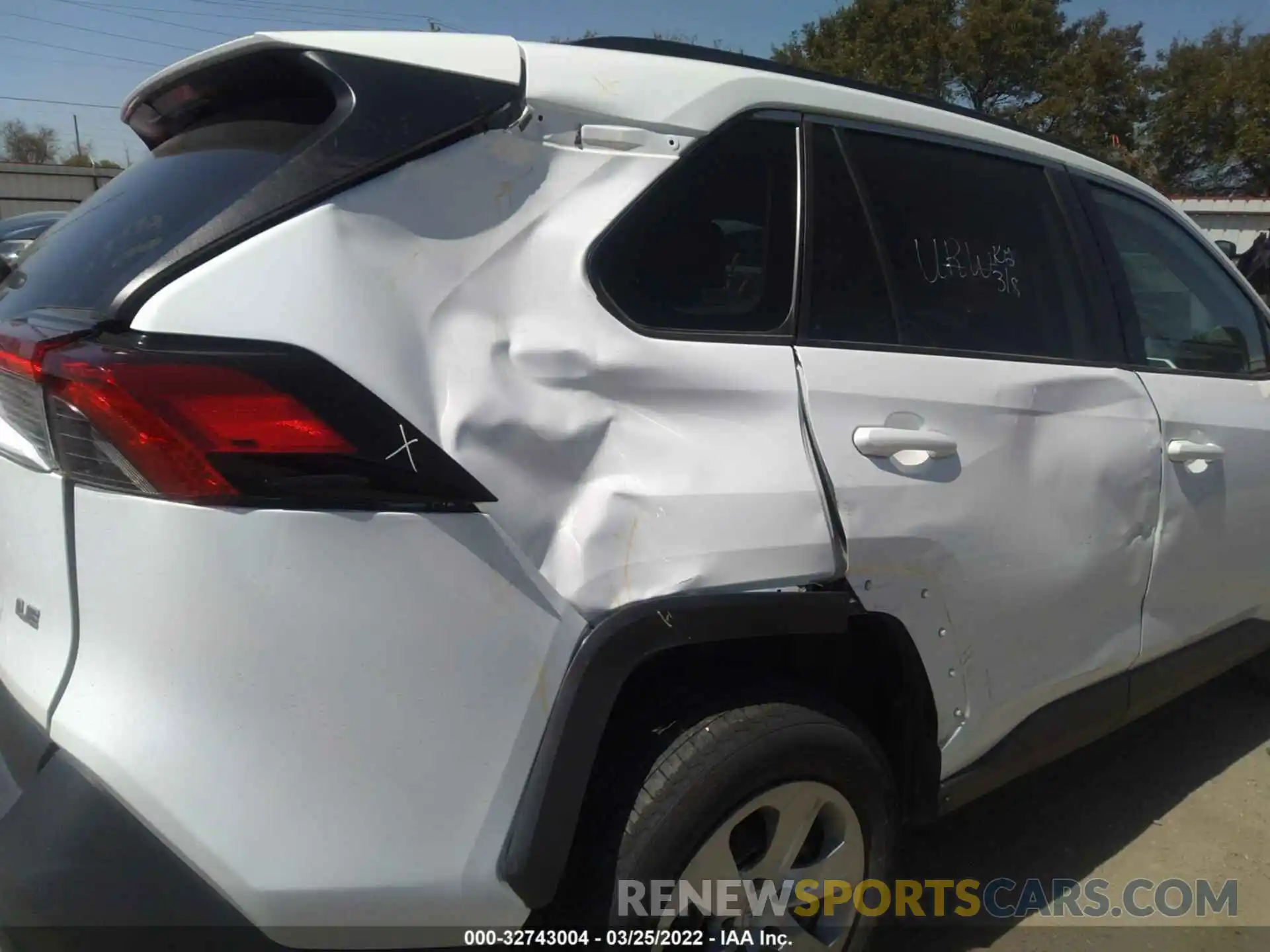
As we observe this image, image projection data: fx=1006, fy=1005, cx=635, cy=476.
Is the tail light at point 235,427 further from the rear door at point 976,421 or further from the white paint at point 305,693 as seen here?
the rear door at point 976,421

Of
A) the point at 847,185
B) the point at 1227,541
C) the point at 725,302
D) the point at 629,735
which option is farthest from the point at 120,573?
the point at 1227,541

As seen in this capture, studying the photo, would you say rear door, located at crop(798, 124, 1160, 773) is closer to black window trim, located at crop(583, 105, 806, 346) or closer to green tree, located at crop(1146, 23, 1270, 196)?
black window trim, located at crop(583, 105, 806, 346)

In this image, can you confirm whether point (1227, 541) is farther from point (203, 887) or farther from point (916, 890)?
point (203, 887)

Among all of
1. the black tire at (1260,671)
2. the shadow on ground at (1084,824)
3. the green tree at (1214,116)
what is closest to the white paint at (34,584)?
the shadow on ground at (1084,824)

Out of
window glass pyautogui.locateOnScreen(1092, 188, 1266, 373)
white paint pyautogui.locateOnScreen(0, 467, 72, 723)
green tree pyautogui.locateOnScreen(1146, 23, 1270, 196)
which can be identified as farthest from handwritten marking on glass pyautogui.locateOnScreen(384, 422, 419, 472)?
green tree pyautogui.locateOnScreen(1146, 23, 1270, 196)

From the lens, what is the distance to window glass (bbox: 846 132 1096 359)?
223cm

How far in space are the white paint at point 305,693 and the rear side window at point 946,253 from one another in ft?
3.26

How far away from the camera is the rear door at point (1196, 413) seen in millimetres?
2797

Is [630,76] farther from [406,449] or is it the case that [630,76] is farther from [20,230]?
[20,230]

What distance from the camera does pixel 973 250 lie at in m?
2.46

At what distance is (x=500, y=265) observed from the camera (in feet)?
5.26

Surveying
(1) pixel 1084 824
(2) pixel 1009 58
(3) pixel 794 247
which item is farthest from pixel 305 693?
(2) pixel 1009 58

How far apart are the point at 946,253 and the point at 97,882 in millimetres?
2094

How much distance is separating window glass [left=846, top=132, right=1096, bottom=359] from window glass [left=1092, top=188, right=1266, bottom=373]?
35cm
